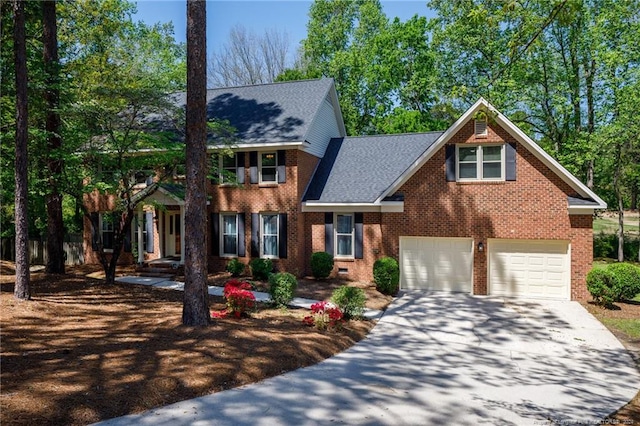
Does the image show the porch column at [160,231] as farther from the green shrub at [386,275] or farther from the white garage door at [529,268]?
the white garage door at [529,268]

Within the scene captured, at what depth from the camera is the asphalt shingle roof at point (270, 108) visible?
59.6ft

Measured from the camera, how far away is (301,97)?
66.0 feet

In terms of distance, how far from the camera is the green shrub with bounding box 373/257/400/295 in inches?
592

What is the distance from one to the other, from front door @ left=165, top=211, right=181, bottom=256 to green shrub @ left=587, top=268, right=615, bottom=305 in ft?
54.3

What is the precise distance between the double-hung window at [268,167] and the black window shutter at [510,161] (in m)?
8.98

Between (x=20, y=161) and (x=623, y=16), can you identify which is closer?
(x=20, y=161)

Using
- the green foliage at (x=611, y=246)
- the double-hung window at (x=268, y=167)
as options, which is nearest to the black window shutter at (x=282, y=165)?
the double-hung window at (x=268, y=167)

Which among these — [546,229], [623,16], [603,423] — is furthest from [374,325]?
[623,16]

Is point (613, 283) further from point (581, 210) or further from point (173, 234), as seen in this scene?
point (173, 234)

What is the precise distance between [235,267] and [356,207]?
18.1 ft

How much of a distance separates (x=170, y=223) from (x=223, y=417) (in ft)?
51.3

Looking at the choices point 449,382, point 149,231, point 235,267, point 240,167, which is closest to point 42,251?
point 149,231

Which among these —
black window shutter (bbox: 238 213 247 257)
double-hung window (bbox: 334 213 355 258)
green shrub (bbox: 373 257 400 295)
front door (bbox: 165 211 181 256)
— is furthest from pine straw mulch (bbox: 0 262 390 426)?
front door (bbox: 165 211 181 256)

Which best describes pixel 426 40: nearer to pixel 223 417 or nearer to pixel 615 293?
pixel 615 293
